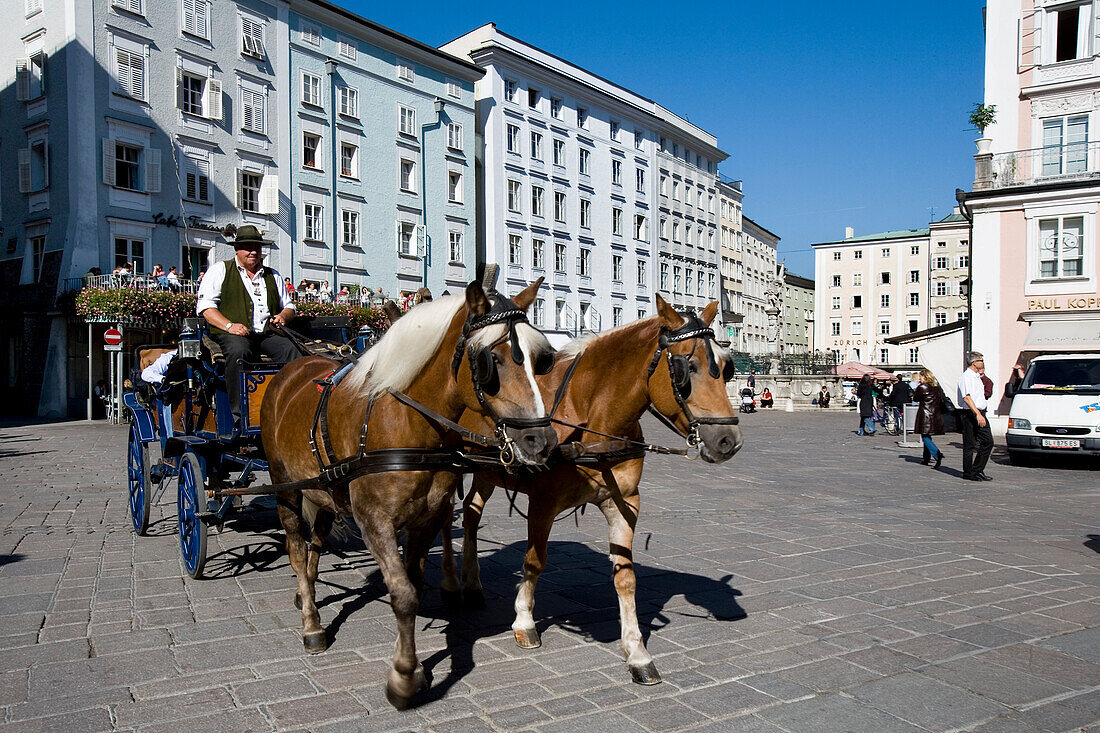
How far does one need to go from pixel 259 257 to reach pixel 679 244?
57923 mm

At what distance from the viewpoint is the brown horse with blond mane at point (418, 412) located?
3.73 m

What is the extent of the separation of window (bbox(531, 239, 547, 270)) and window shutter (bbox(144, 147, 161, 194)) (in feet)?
74.7

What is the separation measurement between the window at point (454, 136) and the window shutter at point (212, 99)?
1313 centimetres

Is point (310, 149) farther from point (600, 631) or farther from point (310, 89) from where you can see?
point (600, 631)

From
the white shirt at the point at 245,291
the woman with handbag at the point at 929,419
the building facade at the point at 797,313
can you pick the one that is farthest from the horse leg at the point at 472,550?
the building facade at the point at 797,313

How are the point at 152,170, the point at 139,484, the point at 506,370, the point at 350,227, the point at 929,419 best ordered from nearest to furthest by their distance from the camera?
the point at 506,370 → the point at 139,484 → the point at 929,419 → the point at 152,170 → the point at 350,227

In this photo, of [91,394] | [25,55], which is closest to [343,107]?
[25,55]

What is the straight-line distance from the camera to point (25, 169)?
28734 millimetres

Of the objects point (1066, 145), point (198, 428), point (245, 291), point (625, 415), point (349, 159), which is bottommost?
point (198, 428)

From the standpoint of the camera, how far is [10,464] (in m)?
14.2

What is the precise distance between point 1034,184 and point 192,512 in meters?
27.8

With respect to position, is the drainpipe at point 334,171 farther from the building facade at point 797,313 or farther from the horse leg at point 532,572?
the building facade at point 797,313

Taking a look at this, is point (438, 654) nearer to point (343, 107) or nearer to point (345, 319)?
point (345, 319)

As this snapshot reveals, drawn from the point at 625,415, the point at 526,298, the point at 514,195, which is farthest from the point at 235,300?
the point at 514,195
